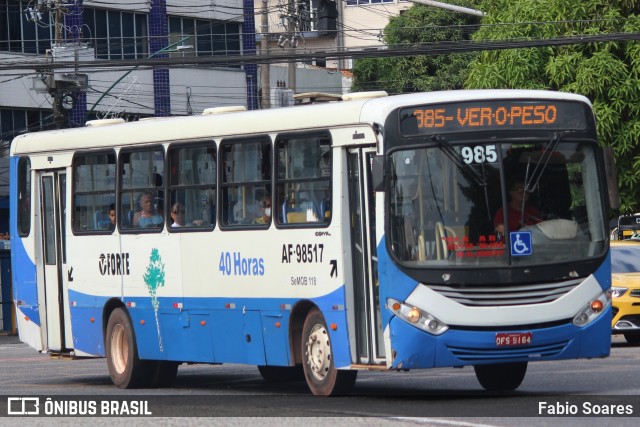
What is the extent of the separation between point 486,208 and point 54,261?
7676mm

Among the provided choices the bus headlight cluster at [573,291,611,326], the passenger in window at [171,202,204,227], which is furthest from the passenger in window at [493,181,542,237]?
the passenger in window at [171,202,204,227]

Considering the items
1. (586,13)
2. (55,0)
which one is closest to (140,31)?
(55,0)

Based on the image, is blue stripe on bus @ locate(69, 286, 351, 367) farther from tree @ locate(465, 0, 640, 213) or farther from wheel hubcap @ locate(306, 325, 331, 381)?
tree @ locate(465, 0, 640, 213)

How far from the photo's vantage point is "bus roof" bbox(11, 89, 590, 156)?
555 inches

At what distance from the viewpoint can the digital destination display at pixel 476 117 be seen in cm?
1393

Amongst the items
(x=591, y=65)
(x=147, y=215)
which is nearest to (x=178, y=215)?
(x=147, y=215)

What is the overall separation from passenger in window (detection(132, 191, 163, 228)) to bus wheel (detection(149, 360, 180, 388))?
1.74 m

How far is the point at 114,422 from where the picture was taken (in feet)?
41.9

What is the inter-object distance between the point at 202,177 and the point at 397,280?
12.2ft

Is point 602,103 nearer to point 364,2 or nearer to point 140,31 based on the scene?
point 140,31

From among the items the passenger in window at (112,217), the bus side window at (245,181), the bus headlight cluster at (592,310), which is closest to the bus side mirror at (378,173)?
the bus side window at (245,181)

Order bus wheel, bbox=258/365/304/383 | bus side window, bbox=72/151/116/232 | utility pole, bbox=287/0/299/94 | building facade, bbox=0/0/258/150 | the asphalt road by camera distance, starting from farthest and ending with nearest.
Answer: utility pole, bbox=287/0/299/94 → building facade, bbox=0/0/258/150 → bus side window, bbox=72/151/116/232 → bus wheel, bbox=258/365/304/383 → the asphalt road

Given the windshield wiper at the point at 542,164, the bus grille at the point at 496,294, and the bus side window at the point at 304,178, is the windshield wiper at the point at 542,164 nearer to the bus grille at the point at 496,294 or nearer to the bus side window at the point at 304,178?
the bus grille at the point at 496,294

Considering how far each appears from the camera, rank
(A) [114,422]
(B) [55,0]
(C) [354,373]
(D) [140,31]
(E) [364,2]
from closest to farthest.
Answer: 1. (A) [114,422]
2. (C) [354,373]
3. (B) [55,0]
4. (D) [140,31]
5. (E) [364,2]
